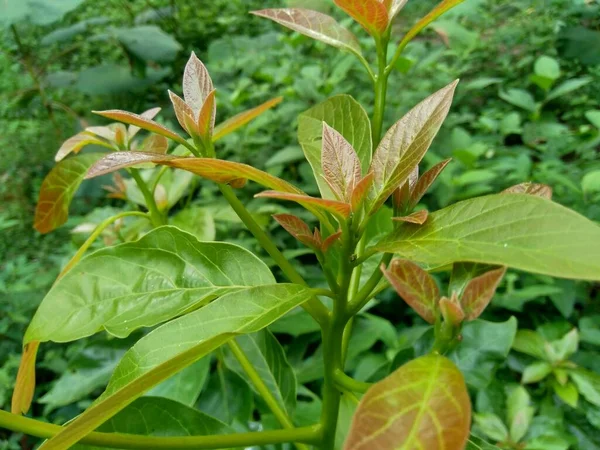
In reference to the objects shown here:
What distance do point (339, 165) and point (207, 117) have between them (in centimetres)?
10

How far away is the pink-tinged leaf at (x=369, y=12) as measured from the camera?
0.39 m

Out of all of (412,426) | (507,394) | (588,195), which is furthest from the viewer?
(588,195)

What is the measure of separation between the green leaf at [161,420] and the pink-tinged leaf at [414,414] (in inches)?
11.2

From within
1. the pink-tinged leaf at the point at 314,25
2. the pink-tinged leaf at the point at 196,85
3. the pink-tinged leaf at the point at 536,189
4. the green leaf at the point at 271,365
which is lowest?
the green leaf at the point at 271,365

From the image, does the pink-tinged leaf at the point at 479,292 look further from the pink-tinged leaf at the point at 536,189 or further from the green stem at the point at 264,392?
the green stem at the point at 264,392

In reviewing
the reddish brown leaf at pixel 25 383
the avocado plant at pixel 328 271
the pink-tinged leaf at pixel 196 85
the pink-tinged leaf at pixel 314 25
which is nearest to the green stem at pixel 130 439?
the avocado plant at pixel 328 271

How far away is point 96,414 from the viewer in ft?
0.87

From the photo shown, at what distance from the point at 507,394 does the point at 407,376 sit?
2.49 feet

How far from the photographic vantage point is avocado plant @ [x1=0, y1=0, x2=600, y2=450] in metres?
0.26

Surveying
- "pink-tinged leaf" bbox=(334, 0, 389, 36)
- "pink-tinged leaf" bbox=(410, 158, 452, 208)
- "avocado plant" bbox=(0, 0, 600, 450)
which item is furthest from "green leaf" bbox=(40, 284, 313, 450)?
"pink-tinged leaf" bbox=(334, 0, 389, 36)

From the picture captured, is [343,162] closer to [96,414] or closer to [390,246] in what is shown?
[390,246]

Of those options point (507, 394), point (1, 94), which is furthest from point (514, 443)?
point (1, 94)

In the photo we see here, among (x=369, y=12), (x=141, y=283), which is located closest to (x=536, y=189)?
(x=369, y=12)

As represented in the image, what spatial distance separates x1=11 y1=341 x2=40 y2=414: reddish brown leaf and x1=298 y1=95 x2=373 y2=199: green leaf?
0.91ft
